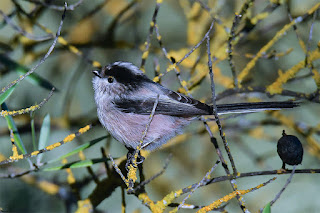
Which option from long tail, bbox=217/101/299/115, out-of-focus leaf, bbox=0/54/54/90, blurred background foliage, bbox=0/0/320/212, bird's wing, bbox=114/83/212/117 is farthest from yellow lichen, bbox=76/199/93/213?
long tail, bbox=217/101/299/115

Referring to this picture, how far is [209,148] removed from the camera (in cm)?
250

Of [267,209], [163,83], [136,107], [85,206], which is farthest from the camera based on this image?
[163,83]

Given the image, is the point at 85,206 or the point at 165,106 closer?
the point at 85,206

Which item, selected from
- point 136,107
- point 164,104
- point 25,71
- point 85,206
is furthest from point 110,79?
point 85,206

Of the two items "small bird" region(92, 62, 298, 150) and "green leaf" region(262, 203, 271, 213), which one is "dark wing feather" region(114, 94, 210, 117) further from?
"green leaf" region(262, 203, 271, 213)

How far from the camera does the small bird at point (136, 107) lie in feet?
6.05

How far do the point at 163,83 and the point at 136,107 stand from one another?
448mm

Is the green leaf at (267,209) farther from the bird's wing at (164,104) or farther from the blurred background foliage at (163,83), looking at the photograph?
the blurred background foliage at (163,83)

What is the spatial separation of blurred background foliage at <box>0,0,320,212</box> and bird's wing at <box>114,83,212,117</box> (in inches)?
11.1

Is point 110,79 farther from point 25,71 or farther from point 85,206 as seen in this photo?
point 85,206

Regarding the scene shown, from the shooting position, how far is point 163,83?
2.28 meters

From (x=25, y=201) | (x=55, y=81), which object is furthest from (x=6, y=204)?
(x=55, y=81)

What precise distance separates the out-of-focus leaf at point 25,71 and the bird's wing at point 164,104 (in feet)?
1.23

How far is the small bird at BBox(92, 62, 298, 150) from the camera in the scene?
1.84 m
